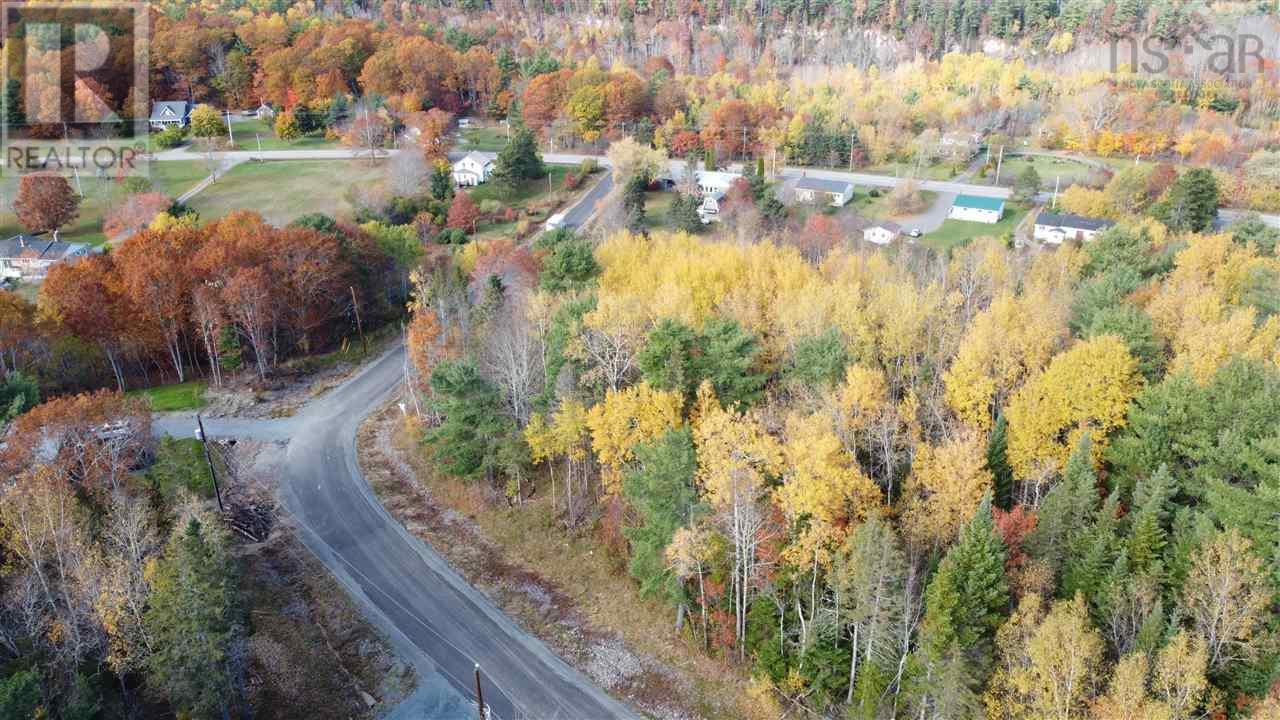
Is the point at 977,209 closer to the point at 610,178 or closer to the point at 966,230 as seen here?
the point at 966,230

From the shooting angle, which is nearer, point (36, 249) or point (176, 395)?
point (176, 395)

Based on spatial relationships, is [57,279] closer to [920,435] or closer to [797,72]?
[920,435]

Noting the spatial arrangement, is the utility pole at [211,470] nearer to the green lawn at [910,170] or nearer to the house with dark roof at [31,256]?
the house with dark roof at [31,256]

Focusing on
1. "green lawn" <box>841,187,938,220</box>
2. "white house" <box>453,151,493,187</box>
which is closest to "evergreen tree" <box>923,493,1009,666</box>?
"green lawn" <box>841,187,938,220</box>

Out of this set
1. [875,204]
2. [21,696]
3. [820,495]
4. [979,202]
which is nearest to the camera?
[21,696]

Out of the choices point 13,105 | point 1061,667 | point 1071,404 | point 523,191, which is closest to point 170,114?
point 13,105

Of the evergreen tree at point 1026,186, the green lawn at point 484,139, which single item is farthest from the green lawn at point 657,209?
the evergreen tree at point 1026,186

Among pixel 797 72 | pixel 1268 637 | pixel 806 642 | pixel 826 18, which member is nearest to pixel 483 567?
pixel 806 642
